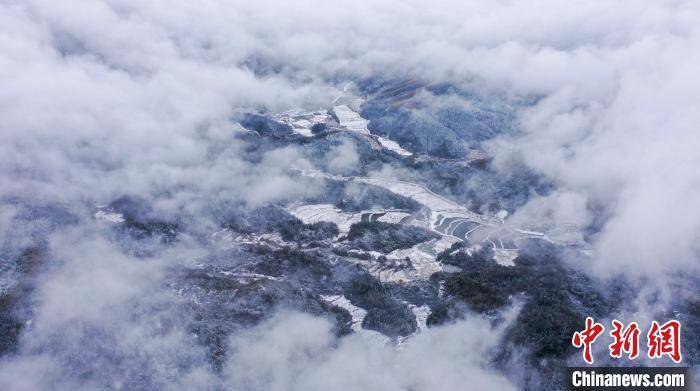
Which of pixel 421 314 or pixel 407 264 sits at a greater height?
pixel 421 314

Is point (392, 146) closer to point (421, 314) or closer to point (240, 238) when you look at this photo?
point (240, 238)

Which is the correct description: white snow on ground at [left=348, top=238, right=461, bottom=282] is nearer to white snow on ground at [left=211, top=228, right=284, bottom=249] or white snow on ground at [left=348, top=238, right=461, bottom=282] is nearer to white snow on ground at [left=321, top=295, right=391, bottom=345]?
white snow on ground at [left=321, top=295, right=391, bottom=345]

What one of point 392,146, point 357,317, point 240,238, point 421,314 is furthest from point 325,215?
point 392,146

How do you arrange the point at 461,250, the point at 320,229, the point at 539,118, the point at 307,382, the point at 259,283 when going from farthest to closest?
the point at 539,118, the point at 320,229, the point at 461,250, the point at 259,283, the point at 307,382

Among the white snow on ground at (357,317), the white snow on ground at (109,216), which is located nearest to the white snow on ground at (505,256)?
the white snow on ground at (357,317)

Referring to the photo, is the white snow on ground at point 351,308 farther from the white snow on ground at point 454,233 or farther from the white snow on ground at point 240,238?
the white snow on ground at point 240,238

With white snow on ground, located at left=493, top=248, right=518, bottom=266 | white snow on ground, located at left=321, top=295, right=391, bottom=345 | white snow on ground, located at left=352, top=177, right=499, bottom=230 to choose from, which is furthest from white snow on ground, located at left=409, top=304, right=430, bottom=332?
white snow on ground, located at left=352, top=177, right=499, bottom=230

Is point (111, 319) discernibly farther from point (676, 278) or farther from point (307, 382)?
point (676, 278)

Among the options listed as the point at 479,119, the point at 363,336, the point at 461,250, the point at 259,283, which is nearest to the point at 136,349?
the point at 259,283
